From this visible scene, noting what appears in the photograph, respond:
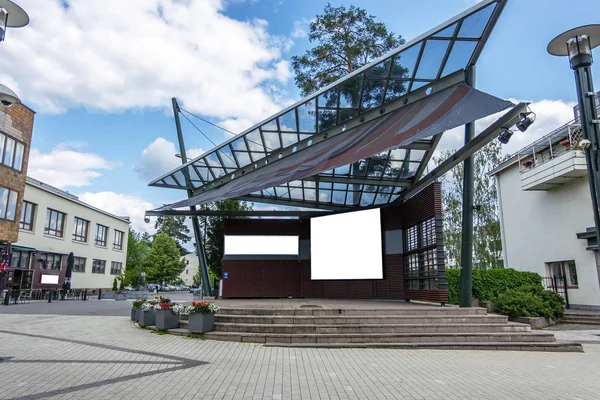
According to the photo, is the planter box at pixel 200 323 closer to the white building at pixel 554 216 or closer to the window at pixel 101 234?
the white building at pixel 554 216

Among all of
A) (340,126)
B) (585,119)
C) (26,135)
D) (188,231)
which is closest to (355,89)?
(340,126)

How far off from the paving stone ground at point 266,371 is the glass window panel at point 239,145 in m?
6.43

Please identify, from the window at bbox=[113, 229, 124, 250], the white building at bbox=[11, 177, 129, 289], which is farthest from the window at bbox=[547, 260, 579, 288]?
the window at bbox=[113, 229, 124, 250]

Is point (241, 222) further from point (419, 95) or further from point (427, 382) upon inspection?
point (427, 382)

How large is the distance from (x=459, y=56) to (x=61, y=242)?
109ft

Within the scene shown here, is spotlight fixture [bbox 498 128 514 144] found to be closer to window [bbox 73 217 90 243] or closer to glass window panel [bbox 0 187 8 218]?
glass window panel [bbox 0 187 8 218]

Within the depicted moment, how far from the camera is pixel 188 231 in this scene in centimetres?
8194

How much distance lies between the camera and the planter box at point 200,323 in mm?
9992

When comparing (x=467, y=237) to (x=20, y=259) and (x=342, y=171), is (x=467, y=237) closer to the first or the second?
(x=342, y=171)

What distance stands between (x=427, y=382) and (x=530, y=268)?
17.6m

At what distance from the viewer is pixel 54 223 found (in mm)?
32625

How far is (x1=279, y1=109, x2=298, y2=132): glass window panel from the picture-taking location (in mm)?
12133

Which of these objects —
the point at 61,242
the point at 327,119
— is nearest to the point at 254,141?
the point at 327,119

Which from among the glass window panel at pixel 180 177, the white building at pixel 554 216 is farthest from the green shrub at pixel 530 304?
the glass window panel at pixel 180 177
